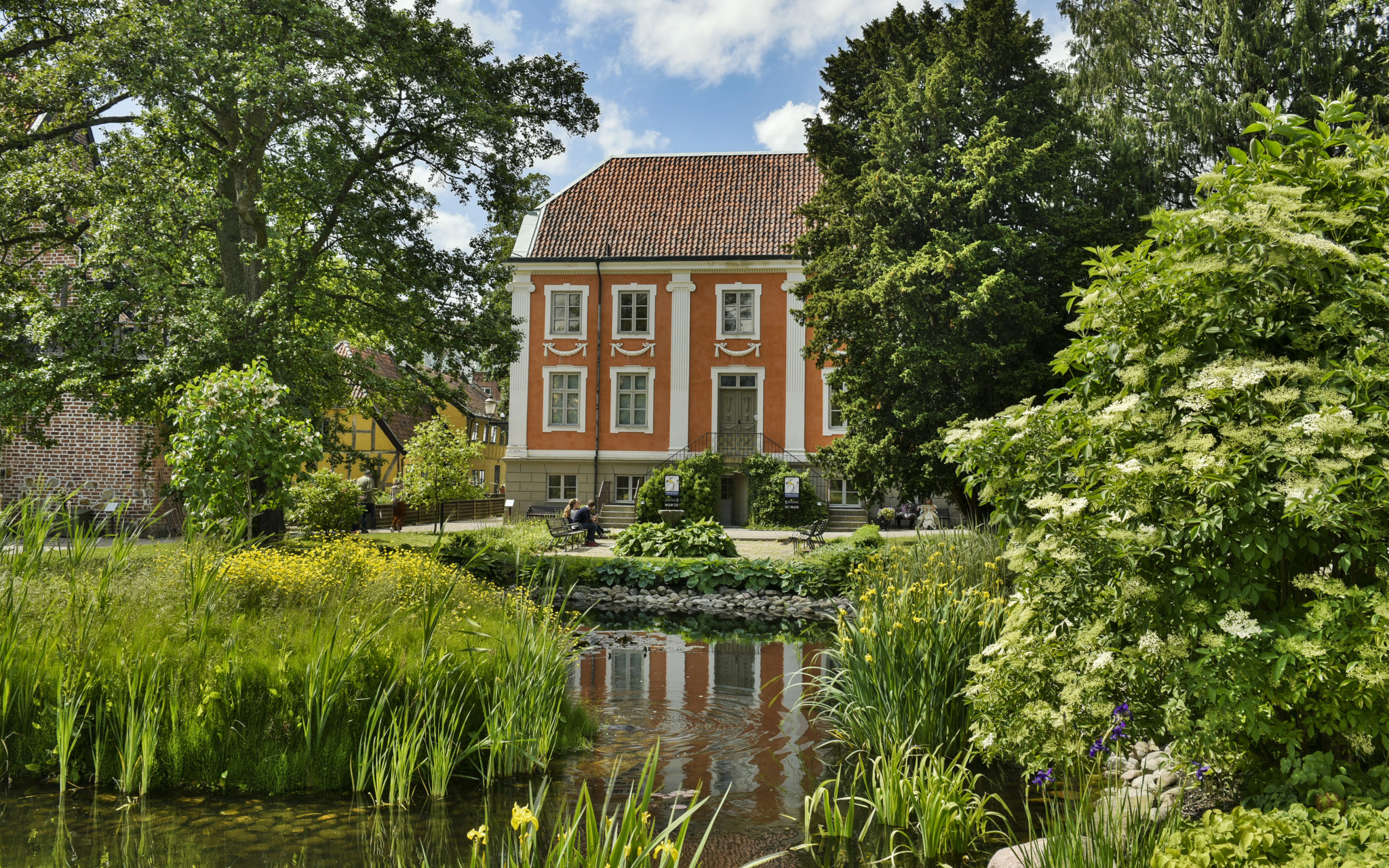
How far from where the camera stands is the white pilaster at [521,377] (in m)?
27.8

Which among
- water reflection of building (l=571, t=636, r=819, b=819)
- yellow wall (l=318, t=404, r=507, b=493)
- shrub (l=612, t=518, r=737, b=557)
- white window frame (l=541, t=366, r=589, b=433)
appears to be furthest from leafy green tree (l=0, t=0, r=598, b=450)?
white window frame (l=541, t=366, r=589, b=433)

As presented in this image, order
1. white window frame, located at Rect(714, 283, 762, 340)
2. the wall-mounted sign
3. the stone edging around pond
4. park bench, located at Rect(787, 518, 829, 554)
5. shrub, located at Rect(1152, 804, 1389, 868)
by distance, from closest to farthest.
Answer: shrub, located at Rect(1152, 804, 1389, 868) < the stone edging around pond < park bench, located at Rect(787, 518, 829, 554) < the wall-mounted sign < white window frame, located at Rect(714, 283, 762, 340)

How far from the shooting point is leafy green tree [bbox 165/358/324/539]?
31.7 feet

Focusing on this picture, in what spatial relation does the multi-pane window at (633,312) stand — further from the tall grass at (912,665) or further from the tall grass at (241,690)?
the tall grass at (241,690)

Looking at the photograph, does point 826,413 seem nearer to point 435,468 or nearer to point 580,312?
point 580,312

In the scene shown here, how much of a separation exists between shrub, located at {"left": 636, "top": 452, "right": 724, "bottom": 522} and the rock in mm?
21057

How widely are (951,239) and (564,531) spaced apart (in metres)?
9.82

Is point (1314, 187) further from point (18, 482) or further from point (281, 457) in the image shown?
point (18, 482)

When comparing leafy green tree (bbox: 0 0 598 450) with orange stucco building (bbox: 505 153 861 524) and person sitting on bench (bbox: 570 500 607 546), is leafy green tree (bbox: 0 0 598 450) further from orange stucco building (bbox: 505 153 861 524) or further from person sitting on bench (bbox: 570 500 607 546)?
orange stucco building (bbox: 505 153 861 524)

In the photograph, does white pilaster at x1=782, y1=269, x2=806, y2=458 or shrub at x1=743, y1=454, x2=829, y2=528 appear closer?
shrub at x1=743, y1=454, x2=829, y2=528

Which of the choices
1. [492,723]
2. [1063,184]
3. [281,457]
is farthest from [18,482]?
[1063,184]

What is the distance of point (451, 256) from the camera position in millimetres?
16547

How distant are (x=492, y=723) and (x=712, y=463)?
21015mm

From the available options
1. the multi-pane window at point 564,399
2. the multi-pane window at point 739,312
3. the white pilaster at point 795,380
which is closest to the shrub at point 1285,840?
the white pilaster at point 795,380
